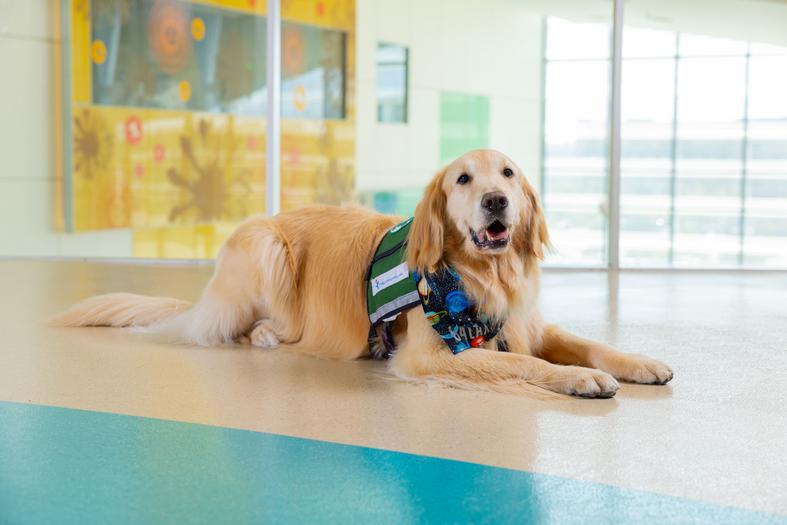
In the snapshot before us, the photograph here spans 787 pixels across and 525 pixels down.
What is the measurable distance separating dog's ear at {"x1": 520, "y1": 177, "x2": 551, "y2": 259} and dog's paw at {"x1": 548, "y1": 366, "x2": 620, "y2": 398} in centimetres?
44

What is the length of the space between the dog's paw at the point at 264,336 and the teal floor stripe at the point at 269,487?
3.85 ft

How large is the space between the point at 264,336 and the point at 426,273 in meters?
0.88

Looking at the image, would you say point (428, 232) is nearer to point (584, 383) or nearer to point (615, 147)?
point (584, 383)

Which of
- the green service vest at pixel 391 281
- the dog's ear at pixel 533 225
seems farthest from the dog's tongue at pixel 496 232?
the green service vest at pixel 391 281

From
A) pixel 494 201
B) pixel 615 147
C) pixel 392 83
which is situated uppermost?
pixel 392 83

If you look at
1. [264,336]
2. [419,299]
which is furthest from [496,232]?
[264,336]

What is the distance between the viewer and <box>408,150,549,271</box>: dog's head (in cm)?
283

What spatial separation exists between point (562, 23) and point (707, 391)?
4251 mm

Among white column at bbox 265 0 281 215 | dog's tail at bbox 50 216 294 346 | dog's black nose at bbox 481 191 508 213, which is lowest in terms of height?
dog's tail at bbox 50 216 294 346

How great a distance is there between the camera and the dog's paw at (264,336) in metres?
→ 3.57

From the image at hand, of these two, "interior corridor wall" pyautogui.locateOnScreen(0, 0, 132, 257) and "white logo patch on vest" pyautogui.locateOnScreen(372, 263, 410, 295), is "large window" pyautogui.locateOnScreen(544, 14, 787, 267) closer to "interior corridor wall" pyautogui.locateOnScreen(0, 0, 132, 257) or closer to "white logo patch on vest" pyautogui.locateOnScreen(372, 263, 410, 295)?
"interior corridor wall" pyautogui.locateOnScreen(0, 0, 132, 257)

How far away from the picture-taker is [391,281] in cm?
310

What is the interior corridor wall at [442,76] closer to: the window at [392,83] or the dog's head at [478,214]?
the window at [392,83]

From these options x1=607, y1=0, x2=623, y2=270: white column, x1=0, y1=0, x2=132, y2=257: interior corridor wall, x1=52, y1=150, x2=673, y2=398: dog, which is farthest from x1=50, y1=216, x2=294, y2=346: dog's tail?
x1=607, y1=0, x2=623, y2=270: white column
